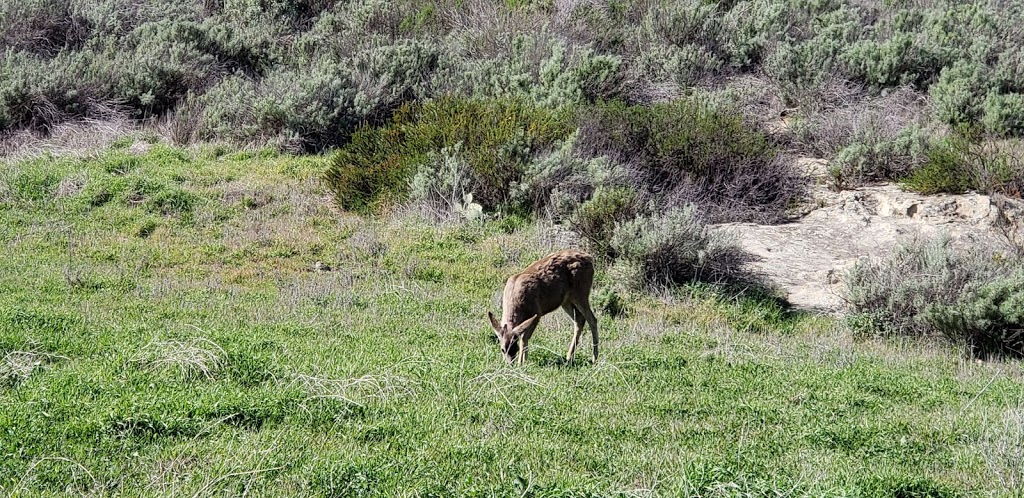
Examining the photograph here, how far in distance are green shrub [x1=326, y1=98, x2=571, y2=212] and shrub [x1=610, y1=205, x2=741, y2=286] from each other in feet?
9.50

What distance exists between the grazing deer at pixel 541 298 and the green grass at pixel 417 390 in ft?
1.00

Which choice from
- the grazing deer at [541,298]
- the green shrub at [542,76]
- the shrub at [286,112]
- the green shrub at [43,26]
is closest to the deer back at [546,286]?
the grazing deer at [541,298]

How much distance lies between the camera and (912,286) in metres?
11.5

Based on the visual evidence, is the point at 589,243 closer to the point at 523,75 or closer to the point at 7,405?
the point at 523,75

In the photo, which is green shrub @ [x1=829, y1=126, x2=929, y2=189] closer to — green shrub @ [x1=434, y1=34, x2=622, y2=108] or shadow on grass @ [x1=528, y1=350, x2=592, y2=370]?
green shrub @ [x1=434, y1=34, x2=622, y2=108]

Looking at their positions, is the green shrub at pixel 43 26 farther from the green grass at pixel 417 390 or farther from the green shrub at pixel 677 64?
the green shrub at pixel 677 64

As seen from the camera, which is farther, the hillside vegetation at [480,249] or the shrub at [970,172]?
the shrub at [970,172]

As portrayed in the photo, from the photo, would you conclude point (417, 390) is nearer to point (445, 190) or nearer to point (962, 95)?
point (445, 190)

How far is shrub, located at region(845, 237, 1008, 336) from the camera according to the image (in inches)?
452

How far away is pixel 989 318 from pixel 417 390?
7.40 m

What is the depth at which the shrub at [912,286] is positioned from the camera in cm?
1149

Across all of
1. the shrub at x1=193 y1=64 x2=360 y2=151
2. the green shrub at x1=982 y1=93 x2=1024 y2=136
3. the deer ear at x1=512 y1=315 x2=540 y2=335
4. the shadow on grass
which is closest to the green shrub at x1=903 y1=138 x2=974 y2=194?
the green shrub at x1=982 y1=93 x2=1024 y2=136

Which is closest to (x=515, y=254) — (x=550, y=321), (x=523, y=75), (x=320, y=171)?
(x=550, y=321)

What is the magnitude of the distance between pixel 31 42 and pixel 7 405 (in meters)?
18.9
